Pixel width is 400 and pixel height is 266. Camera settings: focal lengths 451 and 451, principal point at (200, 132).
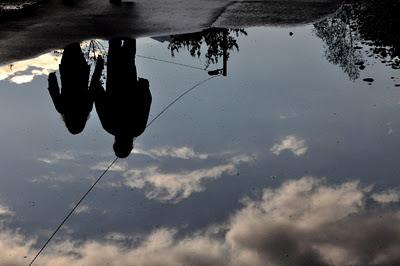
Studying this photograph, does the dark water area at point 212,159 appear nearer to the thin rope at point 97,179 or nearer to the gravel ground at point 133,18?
the thin rope at point 97,179

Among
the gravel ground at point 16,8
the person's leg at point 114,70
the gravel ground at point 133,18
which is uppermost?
the gravel ground at point 16,8

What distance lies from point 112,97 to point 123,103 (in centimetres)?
16

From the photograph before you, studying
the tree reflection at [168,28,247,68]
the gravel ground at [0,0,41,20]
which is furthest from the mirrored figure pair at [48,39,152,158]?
the gravel ground at [0,0,41,20]

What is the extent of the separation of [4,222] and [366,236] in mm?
2983

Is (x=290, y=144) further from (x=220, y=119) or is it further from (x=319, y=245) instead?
(x=319, y=245)

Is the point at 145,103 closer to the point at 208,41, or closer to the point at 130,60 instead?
the point at 130,60

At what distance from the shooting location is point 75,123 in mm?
5055

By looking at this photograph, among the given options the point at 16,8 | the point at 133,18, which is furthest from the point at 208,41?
the point at 16,8

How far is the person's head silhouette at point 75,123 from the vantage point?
5.06 m

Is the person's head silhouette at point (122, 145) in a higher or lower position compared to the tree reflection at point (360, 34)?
lower

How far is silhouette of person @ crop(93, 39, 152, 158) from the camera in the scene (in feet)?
15.2

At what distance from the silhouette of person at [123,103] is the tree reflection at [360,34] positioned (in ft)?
9.42

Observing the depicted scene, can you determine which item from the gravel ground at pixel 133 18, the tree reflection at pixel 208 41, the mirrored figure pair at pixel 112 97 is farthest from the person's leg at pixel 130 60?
the gravel ground at pixel 133 18

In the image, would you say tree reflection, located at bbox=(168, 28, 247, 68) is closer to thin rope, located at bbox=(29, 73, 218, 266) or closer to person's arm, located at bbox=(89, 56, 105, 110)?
thin rope, located at bbox=(29, 73, 218, 266)
